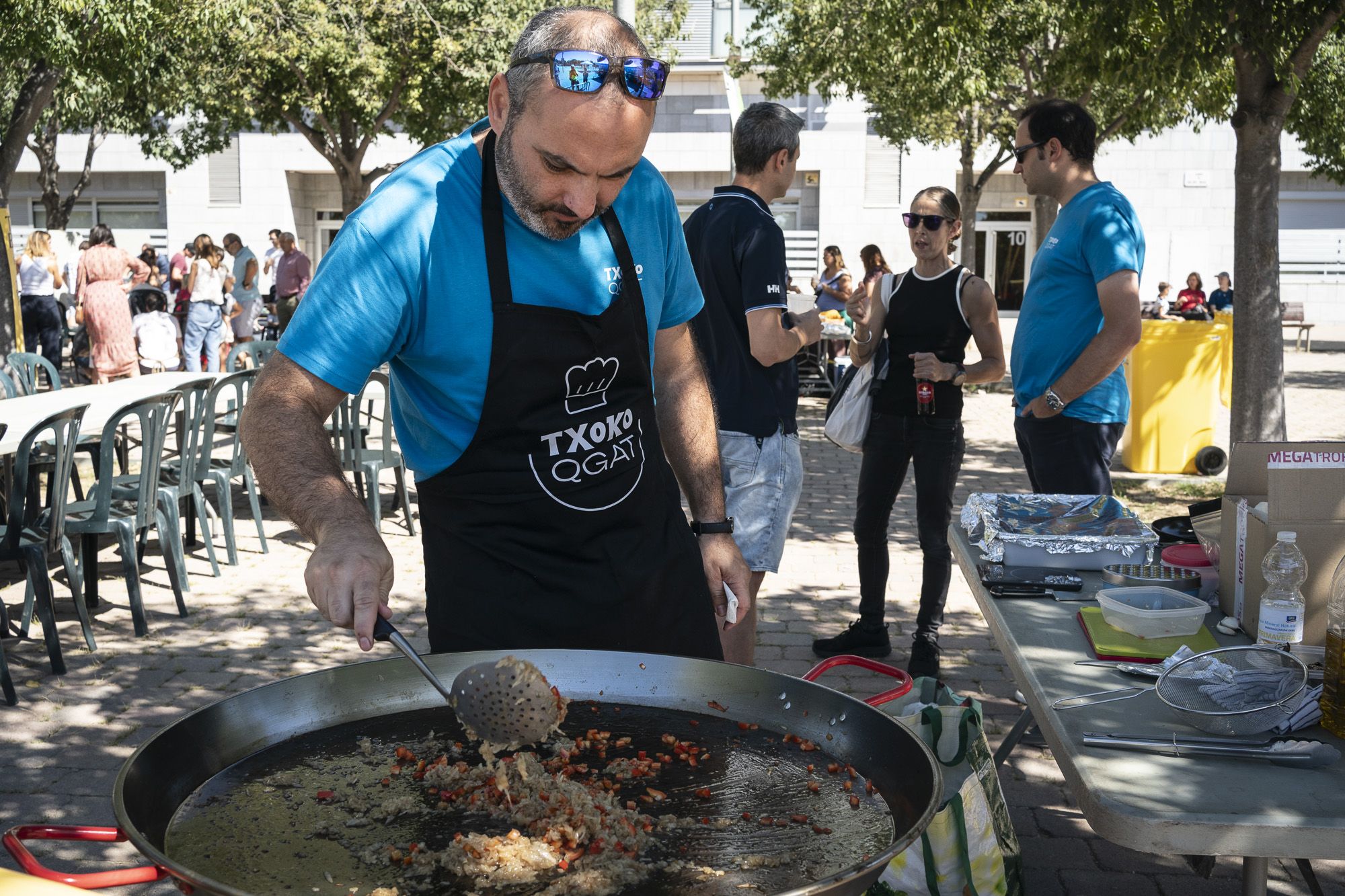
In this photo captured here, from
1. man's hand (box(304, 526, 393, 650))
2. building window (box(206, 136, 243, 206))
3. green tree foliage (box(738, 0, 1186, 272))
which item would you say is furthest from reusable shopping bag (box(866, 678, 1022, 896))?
building window (box(206, 136, 243, 206))

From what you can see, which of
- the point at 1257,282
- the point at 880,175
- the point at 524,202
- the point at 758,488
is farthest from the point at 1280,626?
the point at 880,175

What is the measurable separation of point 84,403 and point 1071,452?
221 inches

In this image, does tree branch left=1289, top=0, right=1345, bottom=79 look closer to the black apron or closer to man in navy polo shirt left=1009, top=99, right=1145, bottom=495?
man in navy polo shirt left=1009, top=99, right=1145, bottom=495

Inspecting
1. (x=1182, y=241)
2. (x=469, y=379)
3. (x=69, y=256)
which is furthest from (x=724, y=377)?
(x=1182, y=241)

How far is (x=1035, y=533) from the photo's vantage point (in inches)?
119

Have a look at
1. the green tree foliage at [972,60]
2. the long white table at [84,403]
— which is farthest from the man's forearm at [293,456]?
the green tree foliage at [972,60]

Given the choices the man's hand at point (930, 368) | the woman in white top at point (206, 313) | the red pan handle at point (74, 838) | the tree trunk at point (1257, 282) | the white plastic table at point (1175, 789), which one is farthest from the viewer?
the woman in white top at point (206, 313)

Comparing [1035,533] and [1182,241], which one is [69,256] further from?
[1182,241]

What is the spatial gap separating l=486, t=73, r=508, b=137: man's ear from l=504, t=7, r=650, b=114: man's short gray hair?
1cm

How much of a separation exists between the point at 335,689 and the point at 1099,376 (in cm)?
283

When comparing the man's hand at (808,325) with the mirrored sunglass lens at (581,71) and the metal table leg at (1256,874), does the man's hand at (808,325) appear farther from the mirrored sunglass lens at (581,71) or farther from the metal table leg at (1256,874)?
the metal table leg at (1256,874)

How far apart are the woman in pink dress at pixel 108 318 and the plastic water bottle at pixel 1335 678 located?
11095 millimetres

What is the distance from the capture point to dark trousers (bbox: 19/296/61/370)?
48.0ft

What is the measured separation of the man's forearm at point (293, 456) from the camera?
1.96 meters
